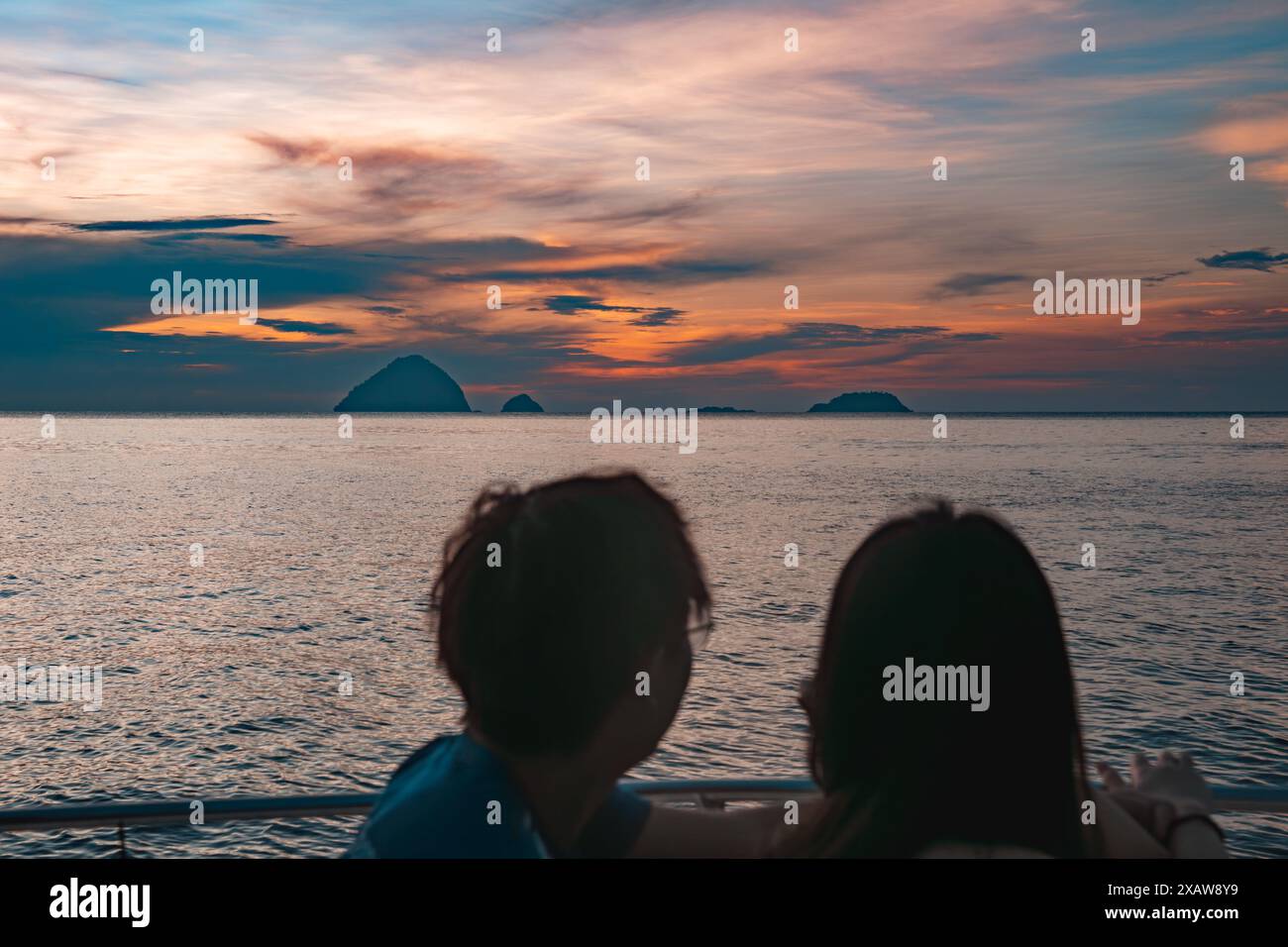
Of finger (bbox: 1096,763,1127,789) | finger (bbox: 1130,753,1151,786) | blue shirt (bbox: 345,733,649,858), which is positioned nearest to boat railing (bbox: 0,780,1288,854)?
finger (bbox: 1130,753,1151,786)

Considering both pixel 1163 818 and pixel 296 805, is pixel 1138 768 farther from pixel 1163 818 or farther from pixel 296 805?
pixel 296 805

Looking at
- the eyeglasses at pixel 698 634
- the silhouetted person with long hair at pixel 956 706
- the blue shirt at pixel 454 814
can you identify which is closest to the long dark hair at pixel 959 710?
the silhouetted person with long hair at pixel 956 706

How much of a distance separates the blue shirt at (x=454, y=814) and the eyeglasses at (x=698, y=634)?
0.36 meters

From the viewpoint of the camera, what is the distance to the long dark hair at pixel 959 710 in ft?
4.73

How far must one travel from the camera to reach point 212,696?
2358 cm

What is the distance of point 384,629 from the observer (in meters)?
30.3

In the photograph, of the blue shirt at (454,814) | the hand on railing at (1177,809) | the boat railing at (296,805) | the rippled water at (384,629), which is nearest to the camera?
the blue shirt at (454,814)

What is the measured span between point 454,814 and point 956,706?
0.74 meters

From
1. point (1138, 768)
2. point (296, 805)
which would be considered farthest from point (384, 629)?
point (1138, 768)

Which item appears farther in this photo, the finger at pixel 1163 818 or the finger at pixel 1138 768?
the finger at pixel 1138 768

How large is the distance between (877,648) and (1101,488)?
3177 inches

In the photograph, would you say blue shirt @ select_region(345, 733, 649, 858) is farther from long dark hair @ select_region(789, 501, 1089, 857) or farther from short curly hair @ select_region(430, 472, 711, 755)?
long dark hair @ select_region(789, 501, 1089, 857)

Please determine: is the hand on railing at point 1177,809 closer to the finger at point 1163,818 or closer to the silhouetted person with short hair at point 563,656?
the finger at point 1163,818
